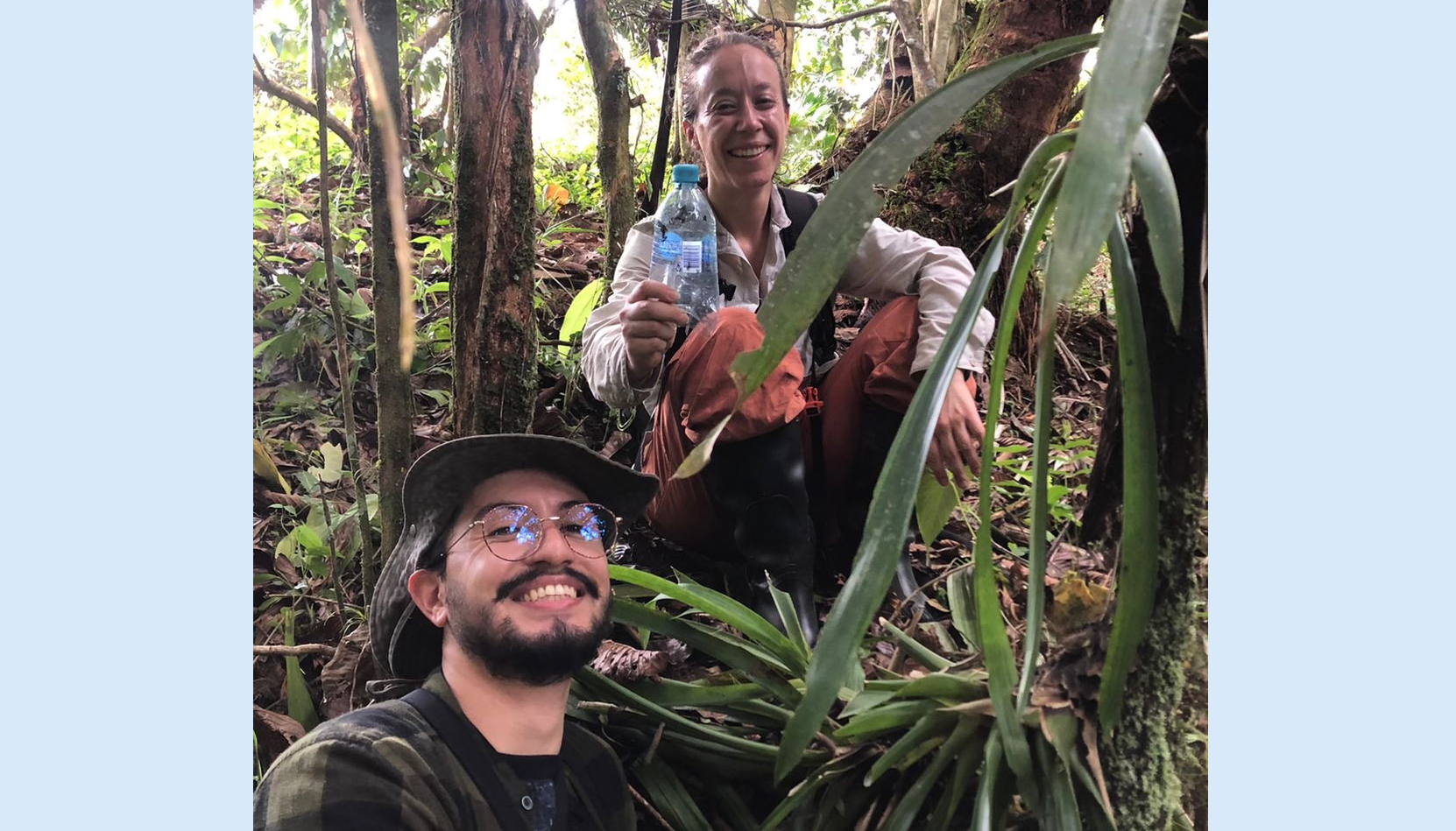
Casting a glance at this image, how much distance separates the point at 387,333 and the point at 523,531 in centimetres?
24

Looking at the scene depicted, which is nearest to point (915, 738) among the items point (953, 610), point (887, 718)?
point (887, 718)

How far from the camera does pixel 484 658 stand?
2.75 feet

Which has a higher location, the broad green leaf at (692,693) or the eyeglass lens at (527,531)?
the eyeglass lens at (527,531)

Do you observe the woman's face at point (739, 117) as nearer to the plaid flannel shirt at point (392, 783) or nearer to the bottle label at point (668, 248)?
the bottle label at point (668, 248)

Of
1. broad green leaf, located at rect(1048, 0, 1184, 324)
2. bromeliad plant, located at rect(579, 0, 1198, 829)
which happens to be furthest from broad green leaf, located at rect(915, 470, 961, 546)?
broad green leaf, located at rect(1048, 0, 1184, 324)

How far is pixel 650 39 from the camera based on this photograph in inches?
38.4

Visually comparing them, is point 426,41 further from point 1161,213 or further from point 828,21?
point 1161,213

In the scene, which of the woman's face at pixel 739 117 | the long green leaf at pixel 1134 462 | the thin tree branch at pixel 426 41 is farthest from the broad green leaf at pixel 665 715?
the thin tree branch at pixel 426 41

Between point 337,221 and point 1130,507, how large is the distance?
713 millimetres

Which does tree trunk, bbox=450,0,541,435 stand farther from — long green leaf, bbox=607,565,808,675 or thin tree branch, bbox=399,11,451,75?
long green leaf, bbox=607,565,808,675

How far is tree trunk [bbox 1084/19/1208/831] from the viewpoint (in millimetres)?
770

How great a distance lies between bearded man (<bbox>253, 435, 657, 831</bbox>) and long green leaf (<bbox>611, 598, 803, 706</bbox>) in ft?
0.24

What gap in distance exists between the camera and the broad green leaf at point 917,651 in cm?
89

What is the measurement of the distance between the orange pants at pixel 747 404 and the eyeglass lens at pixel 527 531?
87 mm
